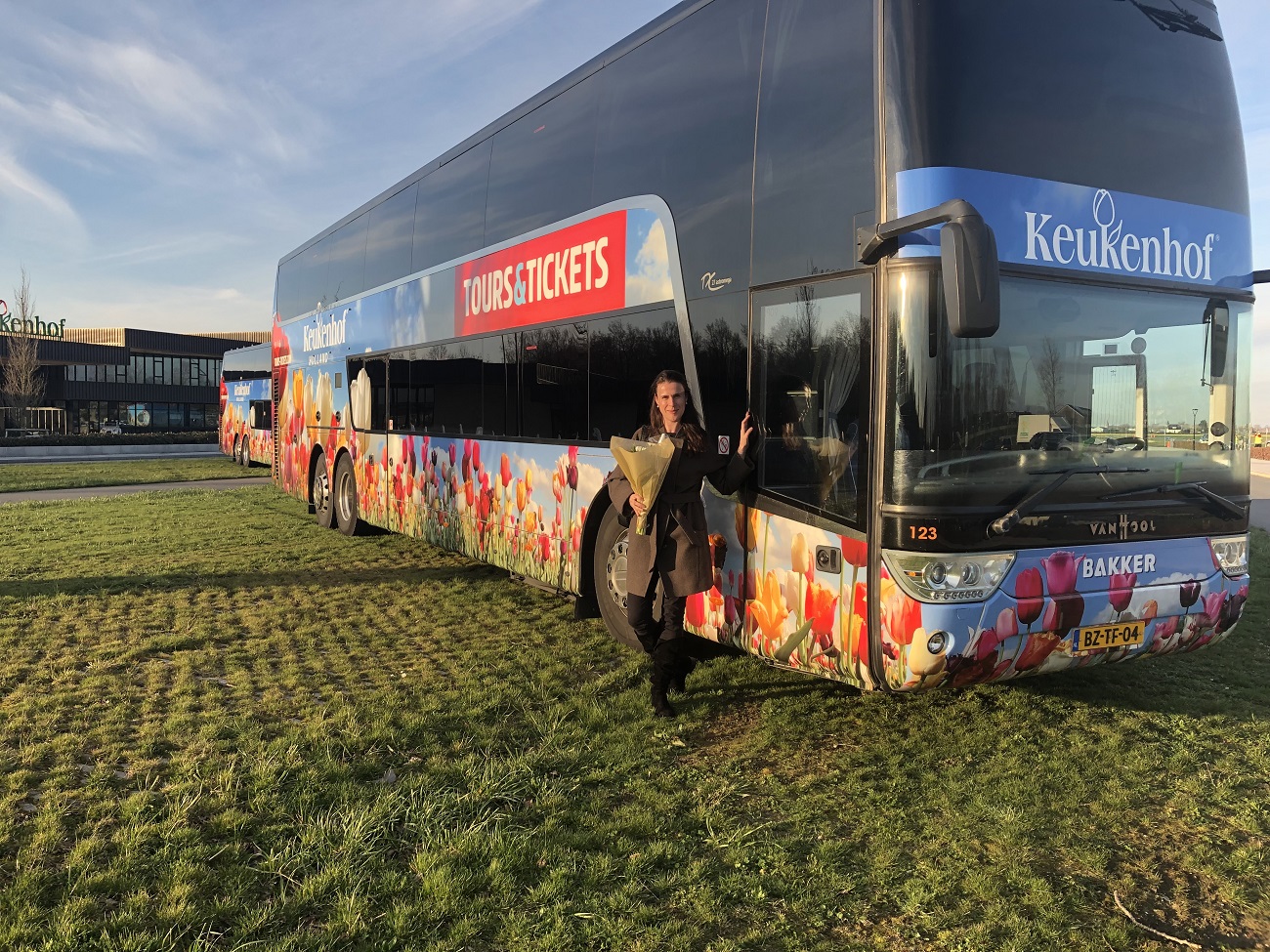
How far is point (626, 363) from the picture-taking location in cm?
607

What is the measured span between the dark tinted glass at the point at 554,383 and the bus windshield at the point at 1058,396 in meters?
2.98

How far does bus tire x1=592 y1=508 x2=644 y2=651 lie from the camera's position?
6203 mm

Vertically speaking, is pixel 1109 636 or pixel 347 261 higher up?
pixel 347 261

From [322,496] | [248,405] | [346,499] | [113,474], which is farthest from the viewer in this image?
[248,405]

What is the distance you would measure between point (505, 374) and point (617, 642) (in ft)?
8.29

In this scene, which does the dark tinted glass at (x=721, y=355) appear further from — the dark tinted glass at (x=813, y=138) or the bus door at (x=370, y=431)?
the bus door at (x=370, y=431)

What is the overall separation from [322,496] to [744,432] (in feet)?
31.5

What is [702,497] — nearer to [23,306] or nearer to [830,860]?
[830,860]

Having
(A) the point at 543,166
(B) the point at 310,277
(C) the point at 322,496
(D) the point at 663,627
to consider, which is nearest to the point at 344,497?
(C) the point at 322,496

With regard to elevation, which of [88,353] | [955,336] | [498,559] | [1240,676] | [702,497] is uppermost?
[88,353]

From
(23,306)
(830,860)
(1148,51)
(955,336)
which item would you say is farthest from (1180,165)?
(23,306)

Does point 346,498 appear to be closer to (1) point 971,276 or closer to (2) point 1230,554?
(1) point 971,276

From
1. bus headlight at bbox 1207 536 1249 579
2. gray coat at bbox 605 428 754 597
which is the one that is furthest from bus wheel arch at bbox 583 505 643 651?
bus headlight at bbox 1207 536 1249 579

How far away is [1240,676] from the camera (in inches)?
250
